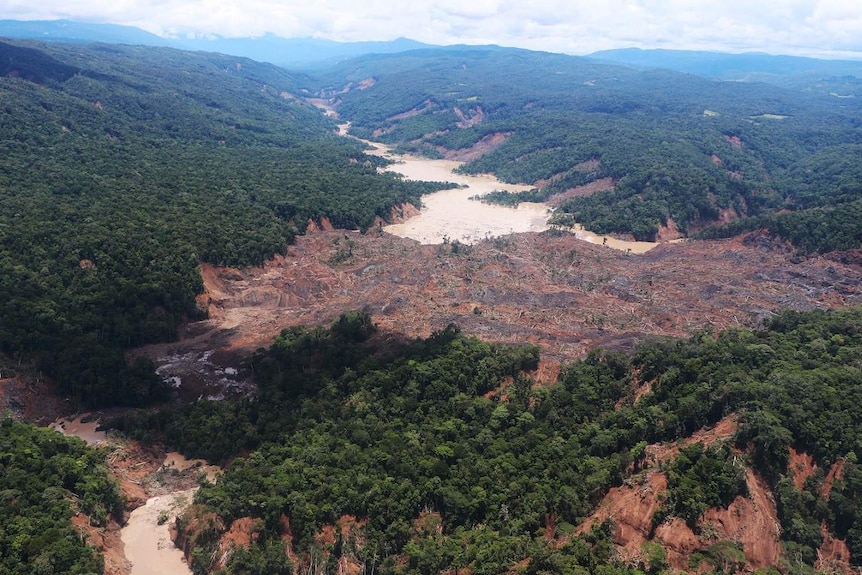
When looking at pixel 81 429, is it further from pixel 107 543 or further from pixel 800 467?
pixel 800 467

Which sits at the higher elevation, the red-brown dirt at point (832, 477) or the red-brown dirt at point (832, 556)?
the red-brown dirt at point (832, 477)

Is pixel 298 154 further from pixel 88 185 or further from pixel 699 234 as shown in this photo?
pixel 699 234

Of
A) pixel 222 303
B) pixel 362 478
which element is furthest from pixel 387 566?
pixel 222 303

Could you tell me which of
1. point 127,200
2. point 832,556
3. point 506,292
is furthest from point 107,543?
point 127,200

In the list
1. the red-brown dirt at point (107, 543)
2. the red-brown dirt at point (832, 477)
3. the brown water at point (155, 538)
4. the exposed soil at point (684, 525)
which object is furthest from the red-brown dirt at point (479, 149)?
the red-brown dirt at point (107, 543)

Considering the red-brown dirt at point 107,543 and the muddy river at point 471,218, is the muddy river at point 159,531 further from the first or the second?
the muddy river at point 471,218

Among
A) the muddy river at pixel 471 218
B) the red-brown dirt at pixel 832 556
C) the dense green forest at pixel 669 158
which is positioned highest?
the dense green forest at pixel 669 158
